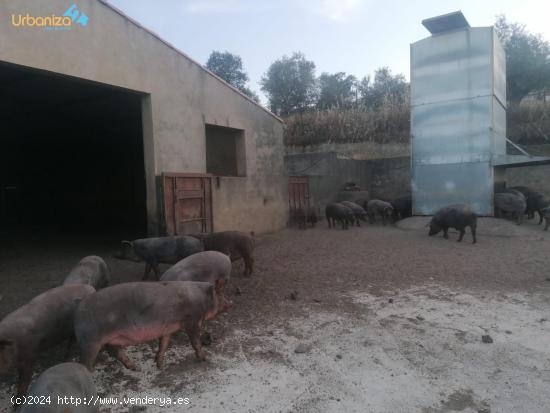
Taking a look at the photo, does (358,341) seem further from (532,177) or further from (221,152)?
(532,177)

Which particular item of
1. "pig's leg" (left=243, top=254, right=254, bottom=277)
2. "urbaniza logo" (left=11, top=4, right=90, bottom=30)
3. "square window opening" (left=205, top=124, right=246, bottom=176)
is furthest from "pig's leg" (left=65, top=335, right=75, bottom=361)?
"square window opening" (left=205, top=124, right=246, bottom=176)

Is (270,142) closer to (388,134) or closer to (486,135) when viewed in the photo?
(486,135)

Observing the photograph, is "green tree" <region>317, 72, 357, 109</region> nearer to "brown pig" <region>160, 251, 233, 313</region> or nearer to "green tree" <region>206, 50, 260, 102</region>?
"green tree" <region>206, 50, 260, 102</region>

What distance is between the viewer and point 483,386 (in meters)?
3.23

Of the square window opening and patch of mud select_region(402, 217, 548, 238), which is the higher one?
the square window opening

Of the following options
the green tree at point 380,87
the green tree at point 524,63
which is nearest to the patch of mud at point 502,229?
the green tree at point 524,63

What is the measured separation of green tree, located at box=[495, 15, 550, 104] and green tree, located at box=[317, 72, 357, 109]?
1206cm

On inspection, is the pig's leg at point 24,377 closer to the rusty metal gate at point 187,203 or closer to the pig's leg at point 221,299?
the pig's leg at point 221,299

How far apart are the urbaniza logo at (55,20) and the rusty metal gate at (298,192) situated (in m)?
8.68

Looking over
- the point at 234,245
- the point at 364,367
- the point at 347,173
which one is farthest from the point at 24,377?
the point at 347,173

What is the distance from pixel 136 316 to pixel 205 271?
1.55m

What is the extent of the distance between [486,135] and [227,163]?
8304 mm

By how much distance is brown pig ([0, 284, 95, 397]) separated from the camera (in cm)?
322

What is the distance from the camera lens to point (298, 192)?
14711 millimetres
